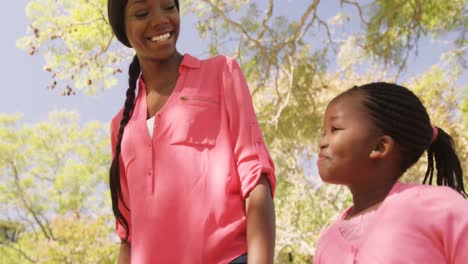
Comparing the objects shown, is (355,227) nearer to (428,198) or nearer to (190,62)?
(428,198)

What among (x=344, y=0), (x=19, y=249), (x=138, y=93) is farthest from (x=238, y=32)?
(x=19, y=249)

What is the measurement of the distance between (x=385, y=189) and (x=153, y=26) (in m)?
0.69

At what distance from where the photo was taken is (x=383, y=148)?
1203 millimetres

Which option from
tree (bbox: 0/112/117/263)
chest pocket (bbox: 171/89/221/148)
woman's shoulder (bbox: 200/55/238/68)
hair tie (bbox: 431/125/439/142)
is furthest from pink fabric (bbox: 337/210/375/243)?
tree (bbox: 0/112/117/263)

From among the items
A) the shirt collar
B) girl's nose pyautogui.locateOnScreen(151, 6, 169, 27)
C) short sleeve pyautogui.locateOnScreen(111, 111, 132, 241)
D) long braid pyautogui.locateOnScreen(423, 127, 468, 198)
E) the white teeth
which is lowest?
short sleeve pyautogui.locateOnScreen(111, 111, 132, 241)

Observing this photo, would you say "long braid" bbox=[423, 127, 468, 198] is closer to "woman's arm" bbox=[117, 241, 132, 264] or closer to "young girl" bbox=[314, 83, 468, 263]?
"young girl" bbox=[314, 83, 468, 263]

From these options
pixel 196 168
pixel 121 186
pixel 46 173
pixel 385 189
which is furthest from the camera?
pixel 46 173

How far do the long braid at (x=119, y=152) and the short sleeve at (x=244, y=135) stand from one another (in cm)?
26

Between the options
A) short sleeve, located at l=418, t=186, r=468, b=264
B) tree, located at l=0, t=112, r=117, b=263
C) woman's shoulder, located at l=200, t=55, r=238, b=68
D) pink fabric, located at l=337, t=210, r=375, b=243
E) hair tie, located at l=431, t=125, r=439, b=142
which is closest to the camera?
short sleeve, located at l=418, t=186, r=468, b=264

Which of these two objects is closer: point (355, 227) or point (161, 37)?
point (355, 227)

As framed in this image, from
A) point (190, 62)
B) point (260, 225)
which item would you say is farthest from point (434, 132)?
point (190, 62)

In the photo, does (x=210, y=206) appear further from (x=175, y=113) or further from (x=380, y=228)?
(x=380, y=228)

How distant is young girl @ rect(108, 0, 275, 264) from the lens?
4.49 ft

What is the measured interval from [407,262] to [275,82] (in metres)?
5.70
